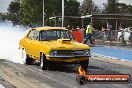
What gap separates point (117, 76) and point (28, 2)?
276 feet

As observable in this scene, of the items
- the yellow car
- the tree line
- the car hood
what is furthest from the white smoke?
the tree line

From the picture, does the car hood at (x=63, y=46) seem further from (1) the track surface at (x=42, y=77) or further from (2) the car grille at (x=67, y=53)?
(1) the track surface at (x=42, y=77)

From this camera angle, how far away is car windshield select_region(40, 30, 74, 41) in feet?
50.5

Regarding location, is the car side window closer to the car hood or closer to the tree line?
the car hood

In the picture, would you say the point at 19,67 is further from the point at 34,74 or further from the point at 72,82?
the point at 72,82

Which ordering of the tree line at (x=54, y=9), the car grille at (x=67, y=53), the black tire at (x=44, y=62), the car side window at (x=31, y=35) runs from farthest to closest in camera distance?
the tree line at (x=54, y=9) → the car side window at (x=31, y=35) → the black tire at (x=44, y=62) → the car grille at (x=67, y=53)

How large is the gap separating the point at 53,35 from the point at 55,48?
1.47m

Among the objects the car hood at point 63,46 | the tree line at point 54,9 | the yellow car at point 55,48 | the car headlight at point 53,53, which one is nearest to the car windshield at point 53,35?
the yellow car at point 55,48

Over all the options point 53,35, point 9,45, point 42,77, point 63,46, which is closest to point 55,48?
point 63,46

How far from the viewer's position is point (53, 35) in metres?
15.5

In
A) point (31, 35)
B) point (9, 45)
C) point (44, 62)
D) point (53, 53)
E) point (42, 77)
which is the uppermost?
point (31, 35)

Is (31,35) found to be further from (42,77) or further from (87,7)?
(87,7)

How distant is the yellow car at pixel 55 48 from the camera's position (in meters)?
14.1

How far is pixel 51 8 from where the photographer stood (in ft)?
290
